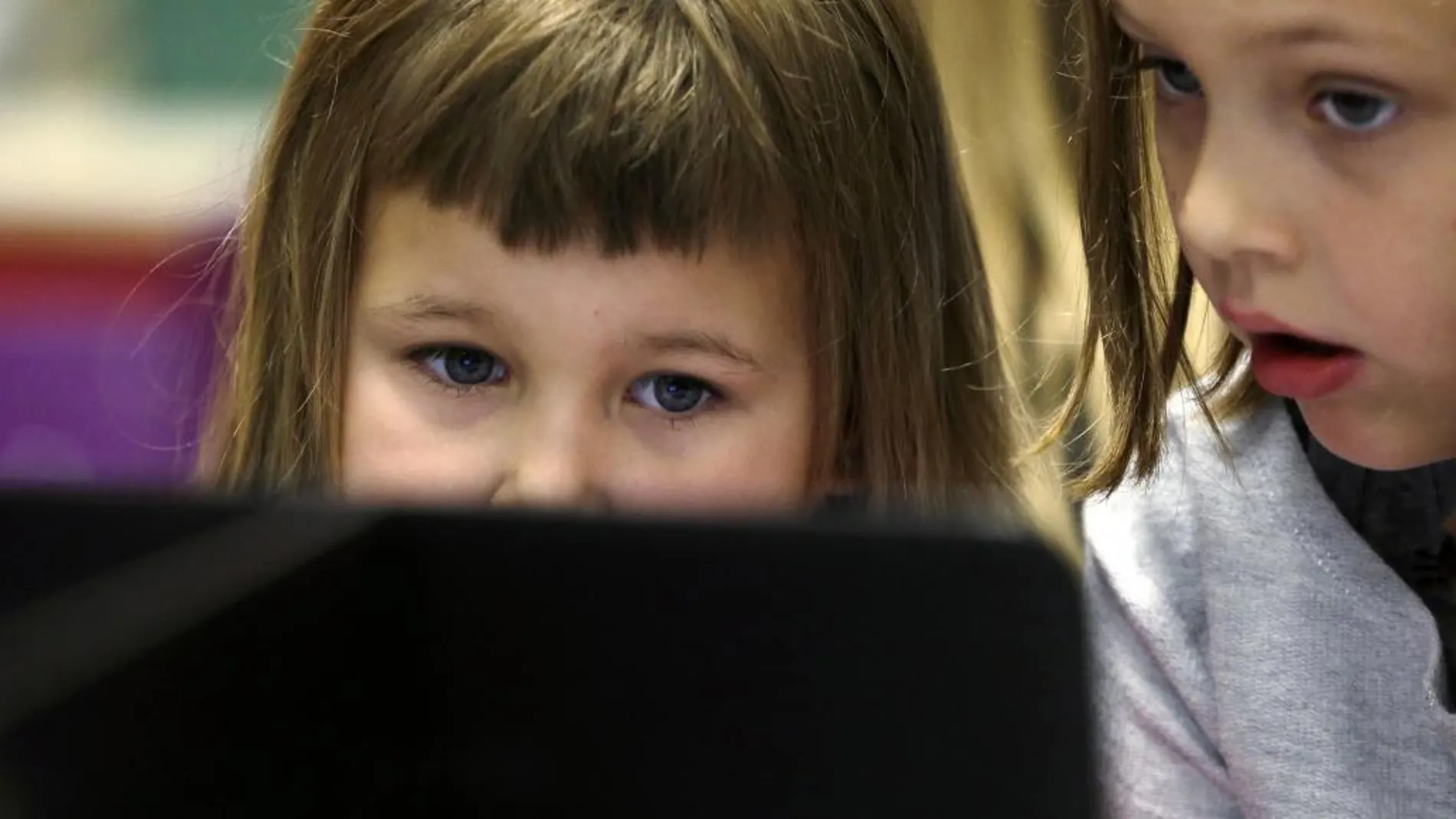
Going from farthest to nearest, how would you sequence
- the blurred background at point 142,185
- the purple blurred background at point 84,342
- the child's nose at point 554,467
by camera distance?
the purple blurred background at point 84,342
the blurred background at point 142,185
the child's nose at point 554,467

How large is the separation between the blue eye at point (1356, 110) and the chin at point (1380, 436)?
0.10 m

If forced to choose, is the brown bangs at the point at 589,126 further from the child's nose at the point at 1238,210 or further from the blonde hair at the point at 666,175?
the child's nose at the point at 1238,210

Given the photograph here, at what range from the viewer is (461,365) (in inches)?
24.0

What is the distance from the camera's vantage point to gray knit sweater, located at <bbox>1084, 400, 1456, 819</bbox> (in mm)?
561

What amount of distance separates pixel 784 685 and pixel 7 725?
0.47 feet

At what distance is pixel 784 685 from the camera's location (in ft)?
0.81

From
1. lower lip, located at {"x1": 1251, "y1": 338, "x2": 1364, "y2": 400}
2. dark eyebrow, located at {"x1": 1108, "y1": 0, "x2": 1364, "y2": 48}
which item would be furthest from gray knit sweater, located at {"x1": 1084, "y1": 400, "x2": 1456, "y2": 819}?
dark eyebrow, located at {"x1": 1108, "y1": 0, "x2": 1364, "y2": 48}

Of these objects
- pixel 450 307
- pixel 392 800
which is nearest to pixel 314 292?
pixel 450 307

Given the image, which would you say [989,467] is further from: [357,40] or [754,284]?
[357,40]

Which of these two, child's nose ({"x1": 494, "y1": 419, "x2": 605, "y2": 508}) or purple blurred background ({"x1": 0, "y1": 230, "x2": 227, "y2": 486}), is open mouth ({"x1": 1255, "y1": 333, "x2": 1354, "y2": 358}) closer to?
child's nose ({"x1": 494, "y1": 419, "x2": 605, "y2": 508})

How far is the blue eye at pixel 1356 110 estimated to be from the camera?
0.43m

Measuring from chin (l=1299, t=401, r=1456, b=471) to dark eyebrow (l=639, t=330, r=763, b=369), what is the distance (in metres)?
0.22

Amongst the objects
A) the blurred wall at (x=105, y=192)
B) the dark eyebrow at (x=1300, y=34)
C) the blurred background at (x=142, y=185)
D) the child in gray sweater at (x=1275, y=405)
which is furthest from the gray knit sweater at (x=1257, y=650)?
the blurred wall at (x=105, y=192)

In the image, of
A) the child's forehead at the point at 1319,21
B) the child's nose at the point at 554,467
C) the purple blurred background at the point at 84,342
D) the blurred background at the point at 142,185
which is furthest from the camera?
the purple blurred background at the point at 84,342
